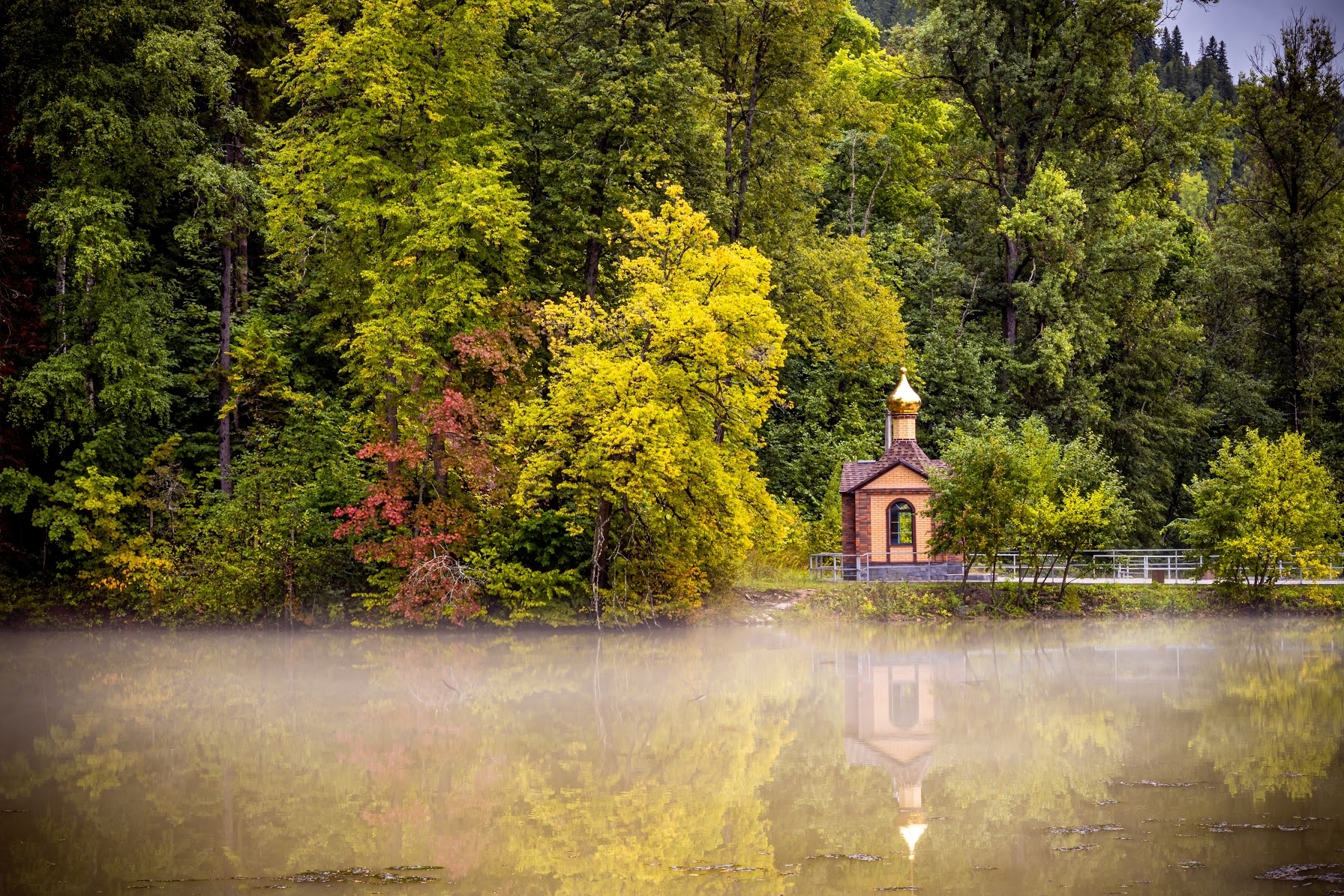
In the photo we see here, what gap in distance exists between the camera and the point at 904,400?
34.0m

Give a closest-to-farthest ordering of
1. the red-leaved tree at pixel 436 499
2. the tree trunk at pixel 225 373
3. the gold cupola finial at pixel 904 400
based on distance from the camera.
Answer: the red-leaved tree at pixel 436 499
the tree trunk at pixel 225 373
the gold cupola finial at pixel 904 400

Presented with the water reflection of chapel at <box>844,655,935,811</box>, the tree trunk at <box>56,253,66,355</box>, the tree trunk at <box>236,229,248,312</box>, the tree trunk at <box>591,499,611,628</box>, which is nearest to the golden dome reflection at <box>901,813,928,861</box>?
the water reflection of chapel at <box>844,655,935,811</box>

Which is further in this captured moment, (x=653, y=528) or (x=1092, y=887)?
(x=653, y=528)

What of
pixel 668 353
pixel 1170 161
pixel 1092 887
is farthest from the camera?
pixel 1170 161

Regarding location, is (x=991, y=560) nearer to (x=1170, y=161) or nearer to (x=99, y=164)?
(x=1170, y=161)

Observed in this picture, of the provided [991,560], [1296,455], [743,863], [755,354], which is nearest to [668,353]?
[755,354]

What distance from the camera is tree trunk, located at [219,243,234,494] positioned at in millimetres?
31438

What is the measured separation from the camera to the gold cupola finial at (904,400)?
112 ft

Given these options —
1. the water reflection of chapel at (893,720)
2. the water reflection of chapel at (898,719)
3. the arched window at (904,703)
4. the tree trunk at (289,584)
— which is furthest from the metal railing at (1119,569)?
the tree trunk at (289,584)

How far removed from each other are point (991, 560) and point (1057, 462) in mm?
3441

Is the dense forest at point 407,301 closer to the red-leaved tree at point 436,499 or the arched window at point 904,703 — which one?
the red-leaved tree at point 436,499

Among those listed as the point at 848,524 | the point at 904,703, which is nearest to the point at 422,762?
the point at 904,703

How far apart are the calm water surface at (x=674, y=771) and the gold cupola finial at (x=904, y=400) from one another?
33.4 feet

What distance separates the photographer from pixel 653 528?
28.4 m
